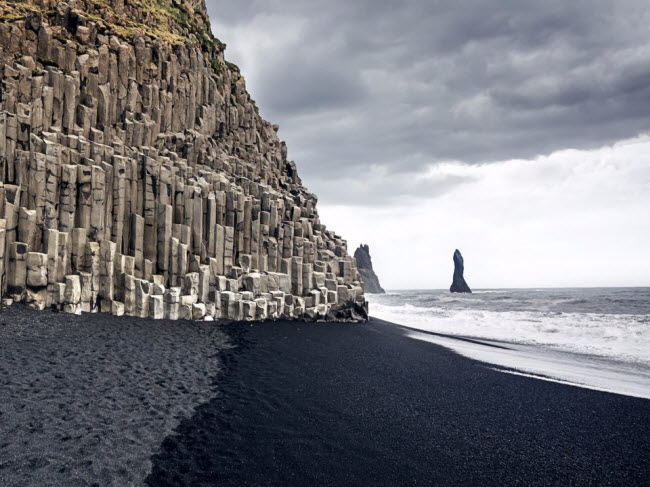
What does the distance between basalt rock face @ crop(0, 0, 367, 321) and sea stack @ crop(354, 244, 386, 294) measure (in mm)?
112806

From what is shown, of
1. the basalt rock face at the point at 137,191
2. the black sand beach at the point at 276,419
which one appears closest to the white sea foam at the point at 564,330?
the basalt rock face at the point at 137,191

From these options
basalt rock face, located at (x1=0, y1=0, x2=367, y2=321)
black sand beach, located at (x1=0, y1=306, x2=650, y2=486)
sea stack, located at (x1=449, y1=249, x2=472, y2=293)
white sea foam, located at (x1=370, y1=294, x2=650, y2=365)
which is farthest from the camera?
sea stack, located at (x1=449, y1=249, x2=472, y2=293)

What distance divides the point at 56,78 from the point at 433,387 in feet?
77.2

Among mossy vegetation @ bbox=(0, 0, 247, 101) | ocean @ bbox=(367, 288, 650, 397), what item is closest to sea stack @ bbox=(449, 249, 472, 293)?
ocean @ bbox=(367, 288, 650, 397)

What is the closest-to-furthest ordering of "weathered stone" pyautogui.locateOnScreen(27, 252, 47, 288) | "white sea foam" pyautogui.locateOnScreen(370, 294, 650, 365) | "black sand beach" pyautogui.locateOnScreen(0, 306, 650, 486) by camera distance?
"black sand beach" pyautogui.locateOnScreen(0, 306, 650, 486), "weathered stone" pyautogui.locateOnScreen(27, 252, 47, 288), "white sea foam" pyautogui.locateOnScreen(370, 294, 650, 365)

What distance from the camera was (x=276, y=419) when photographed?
8047 millimetres

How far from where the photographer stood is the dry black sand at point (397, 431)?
20.4 ft

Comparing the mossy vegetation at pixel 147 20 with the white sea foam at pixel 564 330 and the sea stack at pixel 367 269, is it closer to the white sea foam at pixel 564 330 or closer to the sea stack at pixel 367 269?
the white sea foam at pixel 564 330

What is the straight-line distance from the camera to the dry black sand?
622cm

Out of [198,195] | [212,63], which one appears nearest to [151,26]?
[212,63]

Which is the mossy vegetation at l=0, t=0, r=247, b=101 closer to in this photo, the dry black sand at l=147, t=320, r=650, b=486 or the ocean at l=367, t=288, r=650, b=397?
the dry black sand at l=147, t=320, r=650, b=486

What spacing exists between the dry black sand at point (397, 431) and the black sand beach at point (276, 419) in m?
0.04

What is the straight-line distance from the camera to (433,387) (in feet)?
35.9

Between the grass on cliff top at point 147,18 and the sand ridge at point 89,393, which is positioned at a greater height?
the grass on cliff top at point 147,18
